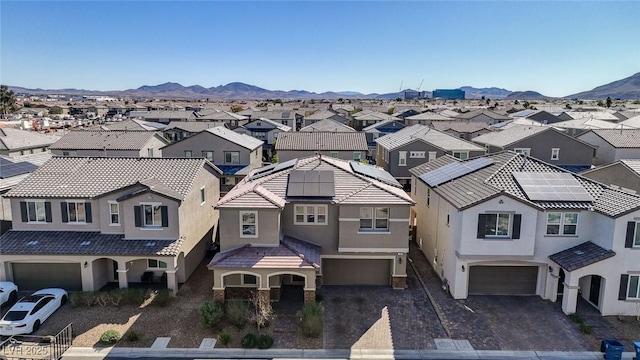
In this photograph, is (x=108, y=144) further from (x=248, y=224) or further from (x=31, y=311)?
(x=248, y=224)

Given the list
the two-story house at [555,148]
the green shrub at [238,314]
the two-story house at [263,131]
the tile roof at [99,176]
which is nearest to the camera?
the green shrub at [238,314]

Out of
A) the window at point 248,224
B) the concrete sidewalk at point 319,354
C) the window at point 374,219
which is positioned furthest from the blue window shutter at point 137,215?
the window at point 374,219

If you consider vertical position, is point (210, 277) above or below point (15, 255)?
below

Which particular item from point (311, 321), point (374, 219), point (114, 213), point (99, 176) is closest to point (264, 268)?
point (311, 321)

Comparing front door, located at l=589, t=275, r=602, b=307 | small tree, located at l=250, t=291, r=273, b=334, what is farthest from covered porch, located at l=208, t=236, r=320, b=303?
front door, located at l=589, t=275, r=602, b=307

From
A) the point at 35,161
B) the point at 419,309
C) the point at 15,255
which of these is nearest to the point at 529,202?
the point at 419,309

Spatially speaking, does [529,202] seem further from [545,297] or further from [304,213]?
[304,213]

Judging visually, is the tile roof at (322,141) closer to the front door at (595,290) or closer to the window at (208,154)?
the window at (208,154)
